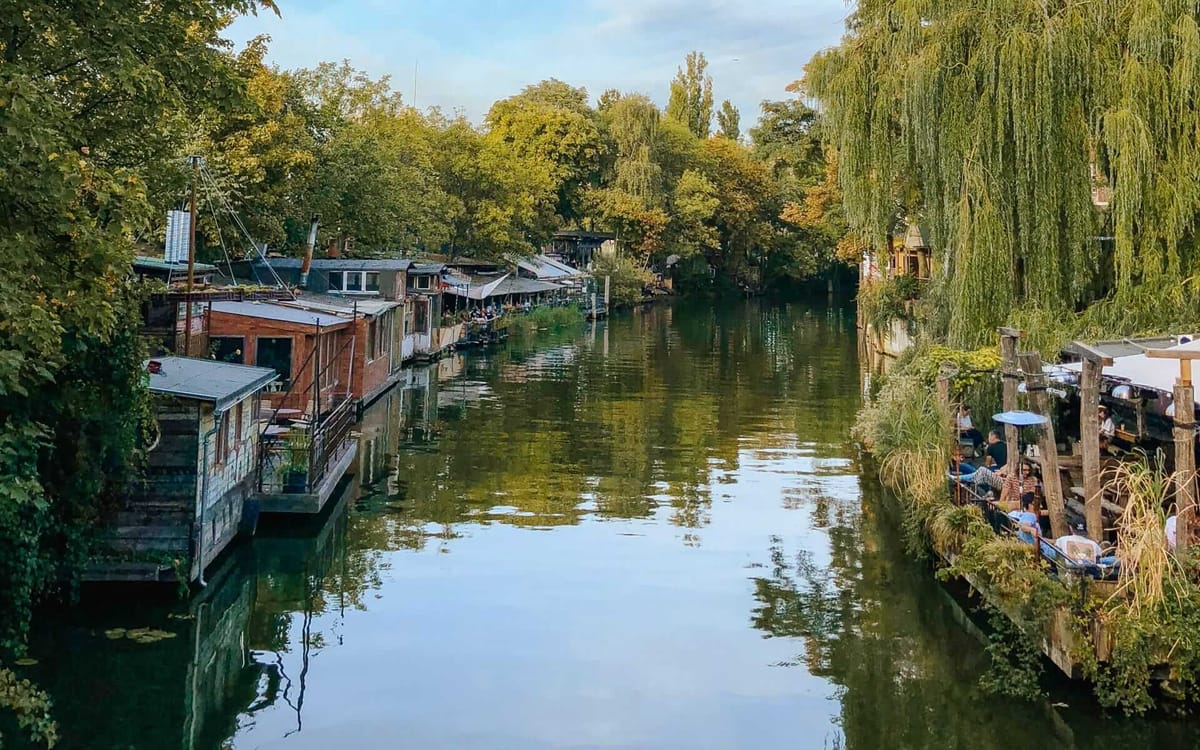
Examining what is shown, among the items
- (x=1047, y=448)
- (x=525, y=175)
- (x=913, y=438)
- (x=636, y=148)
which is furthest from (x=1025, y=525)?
(x=636, y=148)

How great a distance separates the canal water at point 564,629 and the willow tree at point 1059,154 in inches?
212

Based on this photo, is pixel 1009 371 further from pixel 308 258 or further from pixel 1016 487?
pixel 308 258

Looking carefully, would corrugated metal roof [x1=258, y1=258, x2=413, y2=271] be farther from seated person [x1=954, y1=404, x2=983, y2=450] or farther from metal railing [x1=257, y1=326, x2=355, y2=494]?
seated person [x1=954, y1=404, x2=983, y2=450]

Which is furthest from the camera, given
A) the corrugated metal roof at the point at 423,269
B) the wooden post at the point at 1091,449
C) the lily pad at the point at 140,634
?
the corrugated metal roof at the point at 423,269

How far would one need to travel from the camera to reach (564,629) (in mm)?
14875

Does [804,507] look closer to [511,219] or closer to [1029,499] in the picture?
[1029,499]

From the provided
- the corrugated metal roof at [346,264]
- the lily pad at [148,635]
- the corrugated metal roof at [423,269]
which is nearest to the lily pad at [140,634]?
the lily pad at [148,635]

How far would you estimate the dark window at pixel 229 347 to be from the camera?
86.1 feet

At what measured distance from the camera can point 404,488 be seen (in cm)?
2311

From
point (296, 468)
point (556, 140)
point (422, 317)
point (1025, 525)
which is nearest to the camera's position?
point (1025, 525)

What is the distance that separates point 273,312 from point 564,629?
14.8 m

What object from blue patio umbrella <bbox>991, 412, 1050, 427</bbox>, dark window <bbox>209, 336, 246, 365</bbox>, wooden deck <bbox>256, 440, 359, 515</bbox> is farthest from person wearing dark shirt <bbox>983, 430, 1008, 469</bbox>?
dark window <bbox>209, 336, 246, 365</bbox>

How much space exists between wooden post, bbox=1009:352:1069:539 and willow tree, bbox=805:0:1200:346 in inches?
278

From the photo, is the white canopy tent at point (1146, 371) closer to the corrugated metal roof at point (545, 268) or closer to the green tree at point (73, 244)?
the green tree at point (73, 244)
